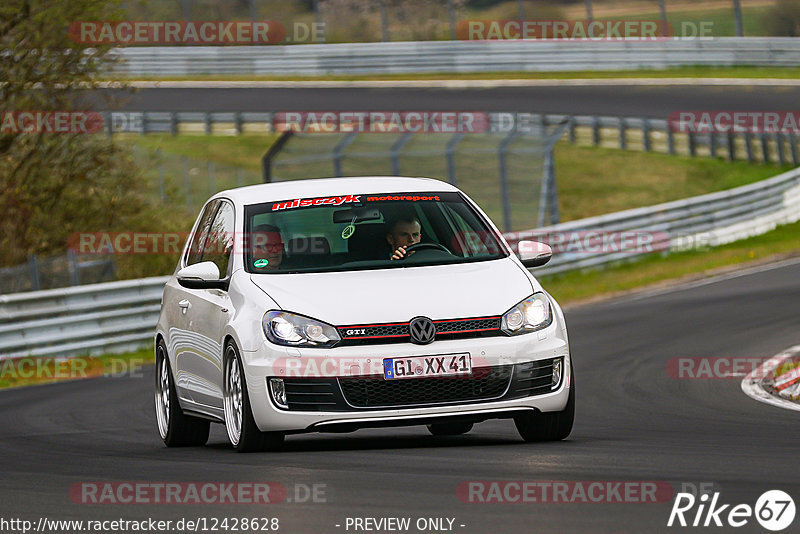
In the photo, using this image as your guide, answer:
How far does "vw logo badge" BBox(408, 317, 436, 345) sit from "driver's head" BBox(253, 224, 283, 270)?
1182 mm

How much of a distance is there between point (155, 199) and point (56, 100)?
15.0 ft

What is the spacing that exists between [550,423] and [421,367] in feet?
3.30

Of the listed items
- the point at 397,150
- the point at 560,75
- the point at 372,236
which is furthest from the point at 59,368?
the point at 560,75

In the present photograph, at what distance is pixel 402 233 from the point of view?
955 cm

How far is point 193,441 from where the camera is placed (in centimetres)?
1055

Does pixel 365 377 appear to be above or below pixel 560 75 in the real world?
above

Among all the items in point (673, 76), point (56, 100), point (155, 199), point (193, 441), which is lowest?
point (673, 76)

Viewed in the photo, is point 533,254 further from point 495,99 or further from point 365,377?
point 495,99

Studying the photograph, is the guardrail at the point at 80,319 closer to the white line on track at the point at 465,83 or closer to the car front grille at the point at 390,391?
the car front grille at the point at 390,391

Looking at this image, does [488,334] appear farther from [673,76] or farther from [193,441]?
[673,76]

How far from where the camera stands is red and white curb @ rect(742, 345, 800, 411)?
39.1ft

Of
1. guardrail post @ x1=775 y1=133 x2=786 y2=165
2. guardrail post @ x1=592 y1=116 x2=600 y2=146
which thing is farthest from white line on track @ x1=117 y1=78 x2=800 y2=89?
guardrail post @ x1=775 y1=133 x2=786 y2=165

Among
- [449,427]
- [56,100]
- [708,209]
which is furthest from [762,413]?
[708,209]

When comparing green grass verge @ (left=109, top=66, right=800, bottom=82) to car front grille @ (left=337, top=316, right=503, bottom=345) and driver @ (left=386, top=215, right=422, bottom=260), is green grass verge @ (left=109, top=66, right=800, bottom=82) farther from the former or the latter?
car front grille @ (left=337, top=316, right=503, bottom=345)
